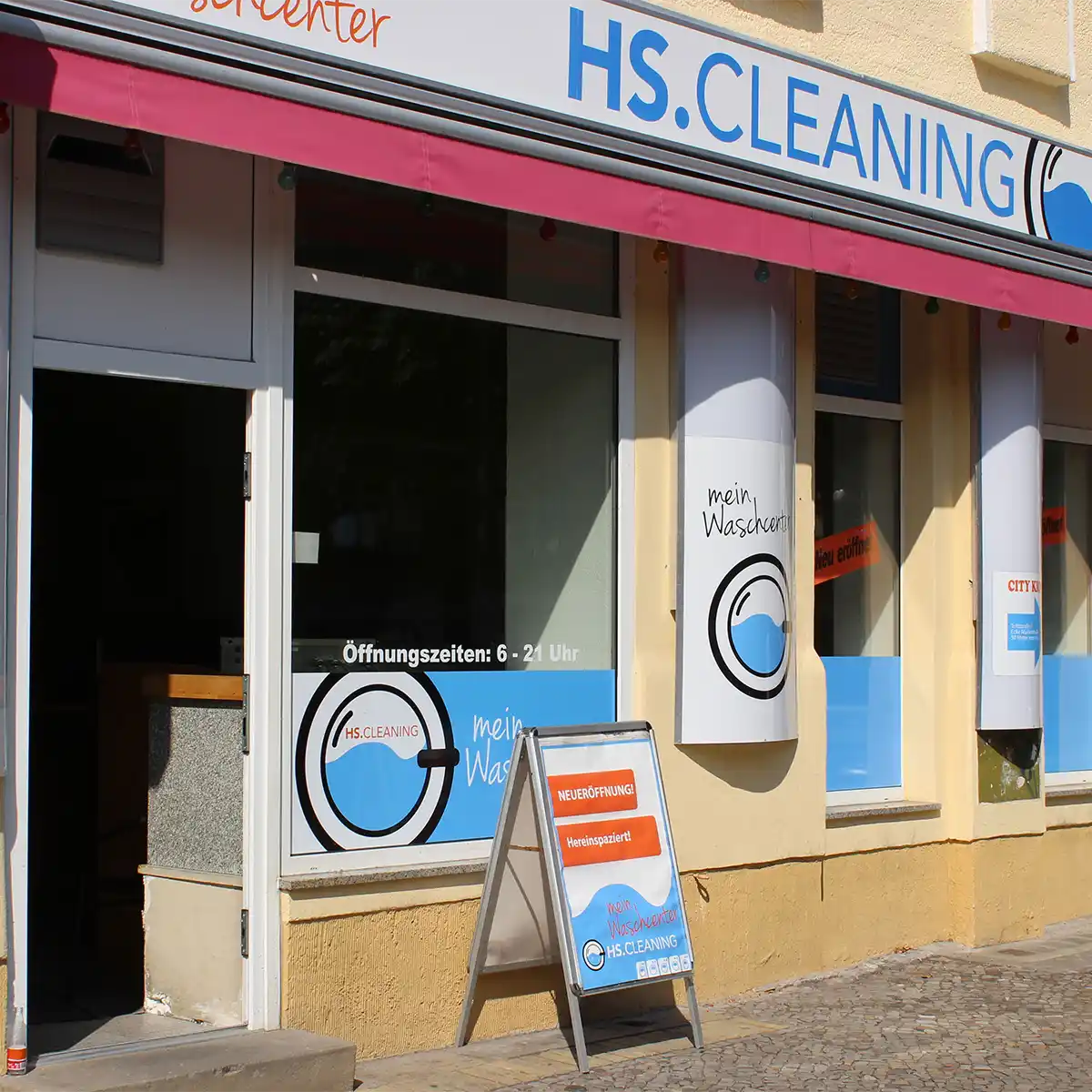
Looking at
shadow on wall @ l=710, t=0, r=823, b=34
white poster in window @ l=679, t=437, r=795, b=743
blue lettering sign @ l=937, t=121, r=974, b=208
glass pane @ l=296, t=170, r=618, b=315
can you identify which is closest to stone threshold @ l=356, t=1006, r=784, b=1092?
white poster in window @ l=679, t=437, r=795, b=743

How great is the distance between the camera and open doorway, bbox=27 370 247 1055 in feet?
20.3

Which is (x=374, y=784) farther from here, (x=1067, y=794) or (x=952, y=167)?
(x=1067, y=794)

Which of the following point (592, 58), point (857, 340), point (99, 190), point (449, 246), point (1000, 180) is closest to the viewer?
point (99, 190)

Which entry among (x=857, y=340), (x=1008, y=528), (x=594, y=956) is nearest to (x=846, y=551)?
(x=1008, y=528)

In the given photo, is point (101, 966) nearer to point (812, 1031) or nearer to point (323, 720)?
point (323, 720)

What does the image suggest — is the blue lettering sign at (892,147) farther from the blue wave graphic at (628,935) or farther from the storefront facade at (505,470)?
the blue wave graphic at (628,935)

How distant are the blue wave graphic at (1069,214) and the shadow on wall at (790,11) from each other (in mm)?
1604

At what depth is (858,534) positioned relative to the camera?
28.6ft

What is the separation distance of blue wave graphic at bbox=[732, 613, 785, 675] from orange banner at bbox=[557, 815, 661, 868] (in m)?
1.11

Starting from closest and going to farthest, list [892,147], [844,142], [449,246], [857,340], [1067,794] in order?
1. [449,246]
2. [844,142]
3. [892,147]
4. [857,340]
5. [1067,794]

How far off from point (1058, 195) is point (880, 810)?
331 centimetres

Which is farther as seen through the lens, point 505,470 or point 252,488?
point 505,470

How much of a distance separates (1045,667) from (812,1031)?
393cm

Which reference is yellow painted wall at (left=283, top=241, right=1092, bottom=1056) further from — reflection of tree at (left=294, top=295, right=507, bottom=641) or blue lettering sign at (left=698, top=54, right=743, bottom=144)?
reflection of tree at (left=294, top=295, right=507, bottom=641)
